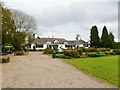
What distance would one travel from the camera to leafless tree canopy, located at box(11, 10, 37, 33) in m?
54.2

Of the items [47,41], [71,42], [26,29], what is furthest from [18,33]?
[71,42]

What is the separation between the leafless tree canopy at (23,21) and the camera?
5419 centimetres

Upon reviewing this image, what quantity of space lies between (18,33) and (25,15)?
21.6 feet

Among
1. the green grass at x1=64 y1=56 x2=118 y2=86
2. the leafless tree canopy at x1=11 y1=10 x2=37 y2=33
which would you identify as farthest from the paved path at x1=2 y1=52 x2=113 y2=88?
the leafless tree canopy at x1=11 y1=10 x2=37 y2=33

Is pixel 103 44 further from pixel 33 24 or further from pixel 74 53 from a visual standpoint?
pixel 74 53

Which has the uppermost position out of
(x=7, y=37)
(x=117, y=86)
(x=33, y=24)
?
(x=33, y=24)

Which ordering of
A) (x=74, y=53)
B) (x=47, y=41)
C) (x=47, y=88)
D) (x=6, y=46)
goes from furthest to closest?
(x=47, y=41)
(x=6, y=46)
(x=74, y=53)
(x=47, y=88)

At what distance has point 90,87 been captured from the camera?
10.4m

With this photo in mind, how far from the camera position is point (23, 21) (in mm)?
54969

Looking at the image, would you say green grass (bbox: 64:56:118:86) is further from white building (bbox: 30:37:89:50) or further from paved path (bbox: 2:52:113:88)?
white building (bbox: 30:37:89:50)

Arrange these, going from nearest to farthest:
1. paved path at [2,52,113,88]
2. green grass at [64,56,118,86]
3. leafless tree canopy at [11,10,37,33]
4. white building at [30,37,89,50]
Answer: paved path at [2,52,113,88]
green grass at [64,56,118,86]
leafless tree canopy at [11,10,37,33]
white building at [30,37,89,50]

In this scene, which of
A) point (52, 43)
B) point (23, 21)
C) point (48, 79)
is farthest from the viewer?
point (52, 43)

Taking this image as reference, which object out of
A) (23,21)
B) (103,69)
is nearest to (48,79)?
(103,69)

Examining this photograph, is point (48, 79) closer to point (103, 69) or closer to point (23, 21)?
point (103, 69)
